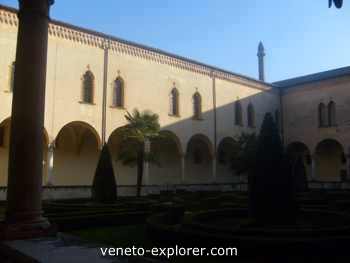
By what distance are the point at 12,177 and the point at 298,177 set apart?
15.9m

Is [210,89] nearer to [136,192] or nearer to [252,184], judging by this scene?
[136,192]

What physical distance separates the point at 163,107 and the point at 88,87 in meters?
5.22

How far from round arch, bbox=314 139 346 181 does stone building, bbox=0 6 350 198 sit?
0.08 meters

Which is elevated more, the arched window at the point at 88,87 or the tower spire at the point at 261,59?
the tower spire at the point at 261,59

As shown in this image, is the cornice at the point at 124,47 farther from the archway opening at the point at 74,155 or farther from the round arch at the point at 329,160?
the round arch at the point at 329,160

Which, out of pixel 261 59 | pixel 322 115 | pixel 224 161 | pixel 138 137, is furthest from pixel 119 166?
pixel 261 59

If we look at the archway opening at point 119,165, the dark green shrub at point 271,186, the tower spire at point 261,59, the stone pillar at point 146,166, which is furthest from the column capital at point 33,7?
the tower spire at point 261,59

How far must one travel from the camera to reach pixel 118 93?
23.2m

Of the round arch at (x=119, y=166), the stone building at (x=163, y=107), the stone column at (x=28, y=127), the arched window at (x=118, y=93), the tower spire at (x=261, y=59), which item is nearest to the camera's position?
the stone column at (x=28, y=127)

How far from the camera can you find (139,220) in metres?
11.8

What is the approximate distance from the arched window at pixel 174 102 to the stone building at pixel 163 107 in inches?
2.5

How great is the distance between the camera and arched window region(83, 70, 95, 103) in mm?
21734

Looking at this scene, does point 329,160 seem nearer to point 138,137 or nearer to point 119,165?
point 119,165

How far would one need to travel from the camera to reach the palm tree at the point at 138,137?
2153 cm
